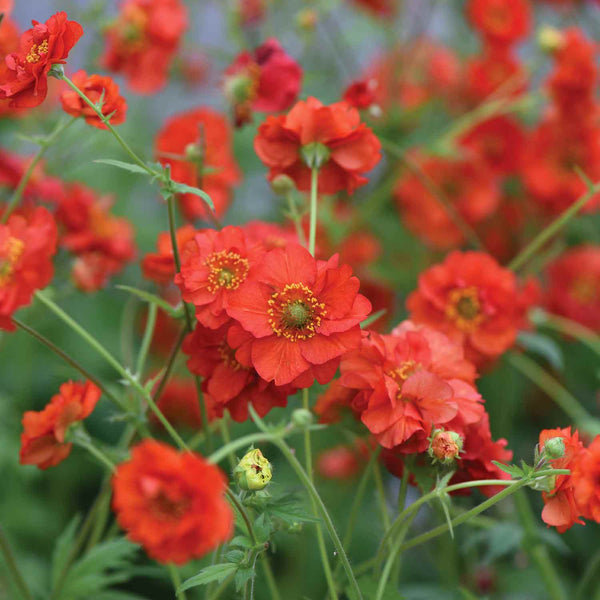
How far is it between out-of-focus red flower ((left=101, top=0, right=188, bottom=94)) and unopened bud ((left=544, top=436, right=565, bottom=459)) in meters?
0.99

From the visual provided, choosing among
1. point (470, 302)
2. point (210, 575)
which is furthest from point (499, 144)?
point (210, 575)

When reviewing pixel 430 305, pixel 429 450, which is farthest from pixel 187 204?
pixel 429 450

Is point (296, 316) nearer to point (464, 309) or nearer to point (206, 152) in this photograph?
point (464, 309)

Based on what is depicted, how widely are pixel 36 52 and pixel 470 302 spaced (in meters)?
0.59

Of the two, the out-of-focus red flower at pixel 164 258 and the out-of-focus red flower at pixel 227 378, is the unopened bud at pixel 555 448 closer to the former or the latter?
the out-of-focus red flower at pixel 227 378

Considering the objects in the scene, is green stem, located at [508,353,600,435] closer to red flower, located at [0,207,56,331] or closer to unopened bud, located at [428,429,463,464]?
unopened bud, located at [428,429,463,464]

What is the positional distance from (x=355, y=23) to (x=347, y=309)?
1.54 meters

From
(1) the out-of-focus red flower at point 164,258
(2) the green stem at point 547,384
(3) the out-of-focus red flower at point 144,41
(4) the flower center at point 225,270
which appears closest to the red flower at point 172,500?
(4) the flower center at point 225,270

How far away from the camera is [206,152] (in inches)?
46.9

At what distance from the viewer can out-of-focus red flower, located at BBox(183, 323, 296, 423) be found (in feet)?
2.37

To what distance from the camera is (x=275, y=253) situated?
697 millimetres

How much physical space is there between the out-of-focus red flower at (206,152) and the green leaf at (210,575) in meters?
0.60

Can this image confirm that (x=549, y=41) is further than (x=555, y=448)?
Yes

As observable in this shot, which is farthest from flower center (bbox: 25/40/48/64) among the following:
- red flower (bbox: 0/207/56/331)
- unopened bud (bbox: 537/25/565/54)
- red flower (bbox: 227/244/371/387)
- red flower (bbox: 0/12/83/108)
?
unopened bud (bbox: 537/25/565/54)
